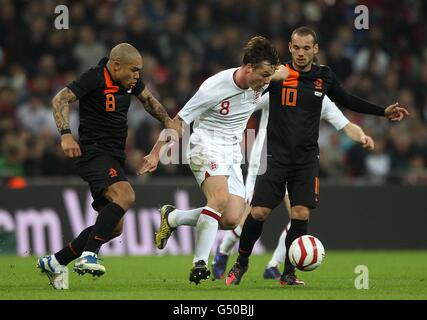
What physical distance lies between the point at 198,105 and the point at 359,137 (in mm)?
1903

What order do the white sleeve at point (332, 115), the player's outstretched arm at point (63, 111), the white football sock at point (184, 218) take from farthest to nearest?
the white sleeve at point (332, 115) < the white football sock at point (184, 218) < the player's outstretched arm at point (63, 111)

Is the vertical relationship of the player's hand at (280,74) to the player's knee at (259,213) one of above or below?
above

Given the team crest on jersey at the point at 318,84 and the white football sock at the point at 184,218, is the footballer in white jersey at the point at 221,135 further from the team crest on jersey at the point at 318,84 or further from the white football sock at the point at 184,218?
the team crest on jersey at the point at 318,84

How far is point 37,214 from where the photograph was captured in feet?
49.3

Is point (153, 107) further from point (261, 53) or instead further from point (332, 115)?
point (332, 115)

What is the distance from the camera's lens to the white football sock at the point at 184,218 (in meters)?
9.77

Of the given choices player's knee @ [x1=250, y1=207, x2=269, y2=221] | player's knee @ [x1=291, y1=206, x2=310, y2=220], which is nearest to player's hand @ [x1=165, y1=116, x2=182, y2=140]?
player's knee @ [x1=250, y1=207, x2=269, y2=221]

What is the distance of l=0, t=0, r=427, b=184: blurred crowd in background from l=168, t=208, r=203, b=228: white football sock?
19.4ft

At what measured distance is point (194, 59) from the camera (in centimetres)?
1791

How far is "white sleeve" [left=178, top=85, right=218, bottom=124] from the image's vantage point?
9.32 m

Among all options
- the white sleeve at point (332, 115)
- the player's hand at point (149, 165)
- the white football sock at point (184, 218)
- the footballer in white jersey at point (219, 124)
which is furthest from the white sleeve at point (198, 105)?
the white sleeve at point (332, 115)

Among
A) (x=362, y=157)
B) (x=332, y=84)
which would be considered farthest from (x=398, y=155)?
(x=332, y=84)

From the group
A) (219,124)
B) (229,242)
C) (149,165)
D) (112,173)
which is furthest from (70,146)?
(229,242)

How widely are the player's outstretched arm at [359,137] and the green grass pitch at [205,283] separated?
130 centimetres
